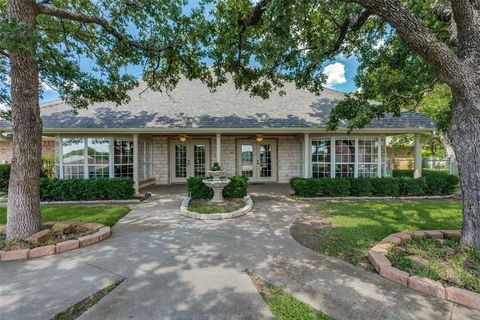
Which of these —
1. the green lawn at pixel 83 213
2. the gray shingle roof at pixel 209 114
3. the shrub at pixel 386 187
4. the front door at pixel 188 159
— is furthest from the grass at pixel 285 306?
the front door at pixel 188 159

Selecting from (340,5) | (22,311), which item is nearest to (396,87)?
(340,5)

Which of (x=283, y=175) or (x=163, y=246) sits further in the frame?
(x=283, y=175)

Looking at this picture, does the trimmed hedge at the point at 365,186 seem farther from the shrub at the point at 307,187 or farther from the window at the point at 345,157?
the window at the point at 345,157

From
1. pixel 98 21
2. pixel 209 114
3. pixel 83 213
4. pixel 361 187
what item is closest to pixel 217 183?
pixel 209 114

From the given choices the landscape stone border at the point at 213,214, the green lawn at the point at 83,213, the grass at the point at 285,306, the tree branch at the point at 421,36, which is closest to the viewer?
the grass at the point at 285,306

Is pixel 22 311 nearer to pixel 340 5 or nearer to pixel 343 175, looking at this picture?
pixel 340 5

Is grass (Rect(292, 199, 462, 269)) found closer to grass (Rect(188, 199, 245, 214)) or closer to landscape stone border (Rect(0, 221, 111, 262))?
grass (Rect(188, 199, 245, 214))

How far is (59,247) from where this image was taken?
13.4 feet

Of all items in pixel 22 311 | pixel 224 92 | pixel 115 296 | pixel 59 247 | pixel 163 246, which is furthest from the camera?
pixel 224 92

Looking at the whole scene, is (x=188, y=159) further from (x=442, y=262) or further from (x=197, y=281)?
(x=442, y=262)

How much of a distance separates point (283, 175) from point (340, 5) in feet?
26.7

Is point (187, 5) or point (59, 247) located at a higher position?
point (187, 5)

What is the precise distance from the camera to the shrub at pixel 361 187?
898 centimetres

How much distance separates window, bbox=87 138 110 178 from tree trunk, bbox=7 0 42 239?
19.4 ft
